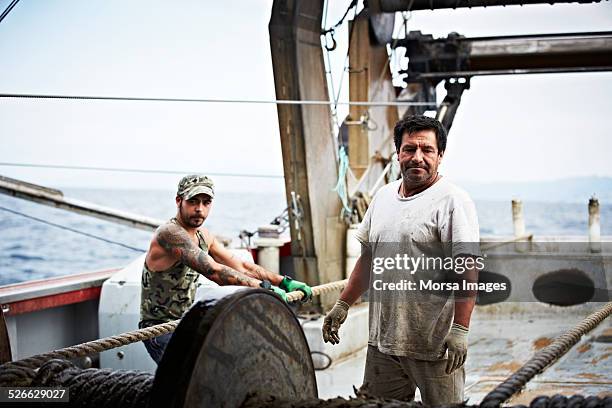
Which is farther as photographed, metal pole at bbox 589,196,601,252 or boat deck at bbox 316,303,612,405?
metal pole at bbox 589,196,601,252

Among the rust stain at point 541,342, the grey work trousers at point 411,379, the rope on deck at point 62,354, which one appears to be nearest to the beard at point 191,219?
the rope on deck at point 62,354

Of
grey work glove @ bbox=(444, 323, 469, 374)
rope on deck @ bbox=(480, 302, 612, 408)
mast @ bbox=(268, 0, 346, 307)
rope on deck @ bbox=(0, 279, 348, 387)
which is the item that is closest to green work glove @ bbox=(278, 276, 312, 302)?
rope on deck @ bbox=(0, 279, 348, 387)

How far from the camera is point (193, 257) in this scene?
4523mm

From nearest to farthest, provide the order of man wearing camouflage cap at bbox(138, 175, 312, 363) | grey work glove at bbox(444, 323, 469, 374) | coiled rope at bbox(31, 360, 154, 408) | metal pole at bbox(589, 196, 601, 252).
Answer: coiled rope at bbox(31, 360, 154, 408), grey work glove at bbox(444, 323, 469, 374), man wearing camouflage cap at bbox(138, 175, 312, 363), metal pole at bbox(589, 196, 601, 252)

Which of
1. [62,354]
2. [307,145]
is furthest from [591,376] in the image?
[62,354]

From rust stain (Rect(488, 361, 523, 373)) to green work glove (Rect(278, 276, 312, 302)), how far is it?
10.8 ft

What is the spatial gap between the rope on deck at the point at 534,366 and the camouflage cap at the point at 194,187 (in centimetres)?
216

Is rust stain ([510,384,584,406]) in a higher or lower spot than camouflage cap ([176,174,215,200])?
lower

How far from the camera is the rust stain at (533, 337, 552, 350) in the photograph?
26.7ft

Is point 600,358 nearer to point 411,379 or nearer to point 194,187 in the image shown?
point 411,379

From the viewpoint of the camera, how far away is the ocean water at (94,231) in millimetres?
46250

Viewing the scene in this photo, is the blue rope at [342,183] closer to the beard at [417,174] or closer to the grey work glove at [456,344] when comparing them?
the beard at [417,174]

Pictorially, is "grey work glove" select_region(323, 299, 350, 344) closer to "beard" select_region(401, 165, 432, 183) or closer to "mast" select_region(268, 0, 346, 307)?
"beard" select_region(401, 165, 432, 183)

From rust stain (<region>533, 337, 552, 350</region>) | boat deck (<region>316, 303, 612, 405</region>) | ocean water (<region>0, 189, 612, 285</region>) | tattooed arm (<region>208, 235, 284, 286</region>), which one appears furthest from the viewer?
ocean water (<region>0, 189, 612, 285</region>)
